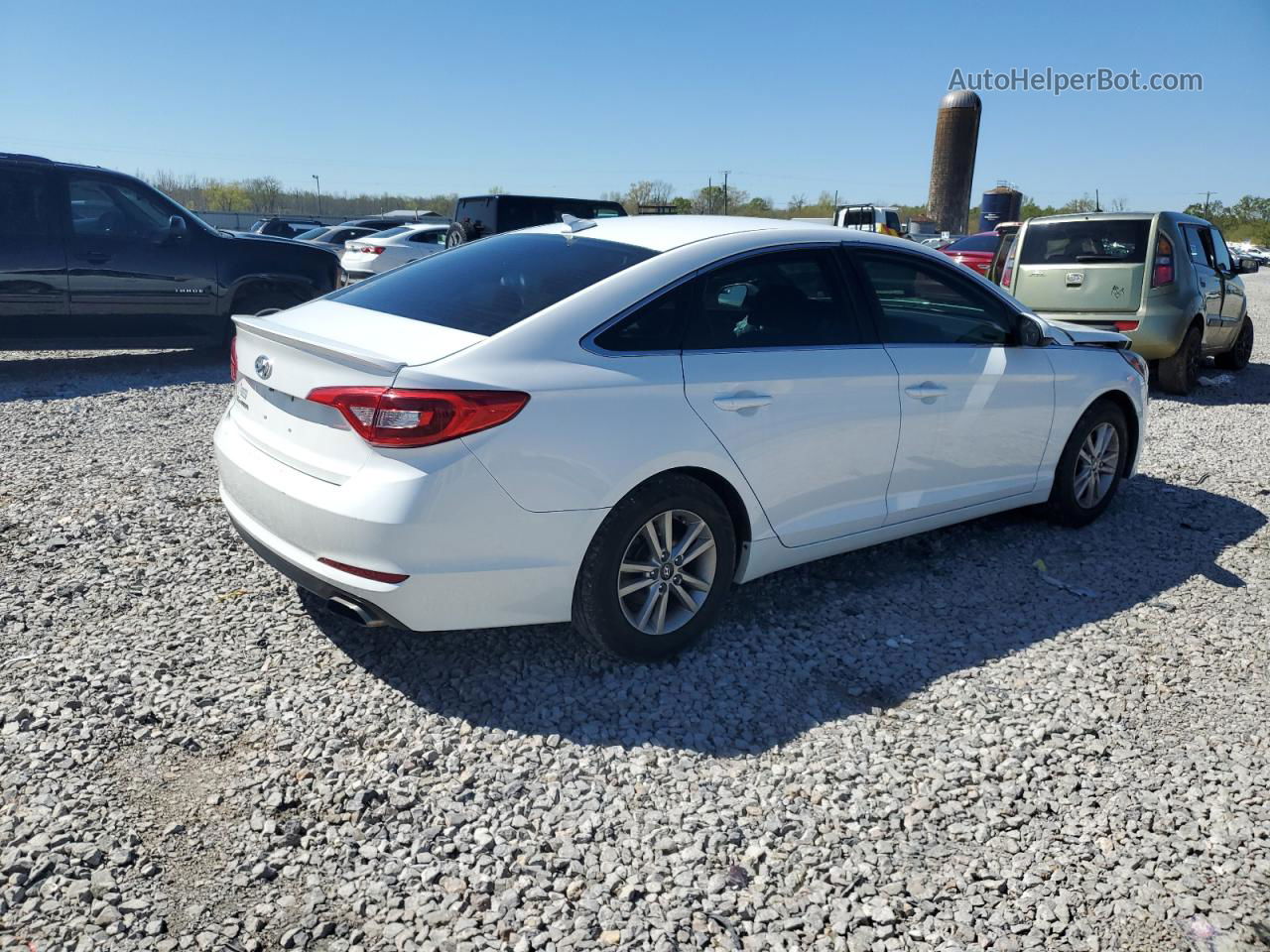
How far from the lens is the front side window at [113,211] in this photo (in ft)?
29.4

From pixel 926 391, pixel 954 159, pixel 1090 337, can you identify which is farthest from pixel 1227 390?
pixel 954 159

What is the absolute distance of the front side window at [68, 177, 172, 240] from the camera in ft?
29.4

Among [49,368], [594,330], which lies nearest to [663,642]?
[594,330]

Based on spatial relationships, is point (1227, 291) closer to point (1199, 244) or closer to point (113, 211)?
point (1199, 244)

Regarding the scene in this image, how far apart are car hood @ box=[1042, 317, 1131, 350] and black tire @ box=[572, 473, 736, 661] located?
2678 mm

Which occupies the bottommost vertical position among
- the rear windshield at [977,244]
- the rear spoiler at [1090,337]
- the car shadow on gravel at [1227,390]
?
the car shadow on gravel at [1227,390]

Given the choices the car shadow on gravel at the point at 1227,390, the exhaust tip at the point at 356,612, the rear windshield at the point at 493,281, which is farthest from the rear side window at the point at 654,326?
the car shadow on gravel at the point at 1227,390

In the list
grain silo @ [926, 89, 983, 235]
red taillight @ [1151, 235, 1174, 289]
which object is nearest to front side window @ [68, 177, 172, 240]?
red taillight @ [1151, 235, 1174, 289]

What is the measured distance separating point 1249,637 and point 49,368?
33.0 ft

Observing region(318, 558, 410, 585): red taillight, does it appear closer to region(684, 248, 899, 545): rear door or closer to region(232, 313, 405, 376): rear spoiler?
region(232, 313, 405, 376): rear spoiler

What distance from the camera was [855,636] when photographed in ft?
13.5

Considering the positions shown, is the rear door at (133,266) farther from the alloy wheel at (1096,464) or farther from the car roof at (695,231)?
the alloy wheel at (1096,464)

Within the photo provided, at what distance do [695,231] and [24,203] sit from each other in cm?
740

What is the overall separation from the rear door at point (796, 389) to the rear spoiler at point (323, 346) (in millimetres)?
1087
